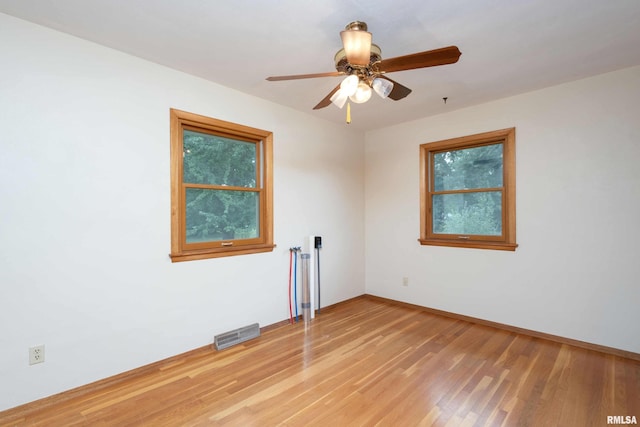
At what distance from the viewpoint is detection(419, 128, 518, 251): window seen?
3.32 m

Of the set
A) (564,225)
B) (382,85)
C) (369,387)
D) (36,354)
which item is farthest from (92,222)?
(564,225)

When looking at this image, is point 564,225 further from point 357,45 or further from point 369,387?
point 357,45

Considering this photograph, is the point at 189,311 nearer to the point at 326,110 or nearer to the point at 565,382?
the point at 326,110

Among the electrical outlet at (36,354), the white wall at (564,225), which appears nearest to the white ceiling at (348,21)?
the white wall at (564,225)

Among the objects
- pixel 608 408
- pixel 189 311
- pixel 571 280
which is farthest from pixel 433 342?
pixel 189 311

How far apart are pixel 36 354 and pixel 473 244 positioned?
4.12 metres

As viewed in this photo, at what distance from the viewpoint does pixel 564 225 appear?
9.69 ft

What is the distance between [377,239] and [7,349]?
155 inches

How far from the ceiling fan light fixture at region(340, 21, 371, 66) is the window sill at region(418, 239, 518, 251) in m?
2.73

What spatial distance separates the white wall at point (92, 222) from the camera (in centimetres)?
194

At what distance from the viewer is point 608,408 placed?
6.40ft

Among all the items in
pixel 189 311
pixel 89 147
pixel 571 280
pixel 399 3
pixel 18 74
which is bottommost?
pixel 189 311

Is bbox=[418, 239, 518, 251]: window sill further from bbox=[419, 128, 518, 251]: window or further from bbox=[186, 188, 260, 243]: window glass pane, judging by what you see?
bbox=[186, 188, 260, 243]: window glass pane

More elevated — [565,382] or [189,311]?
[189,311]
